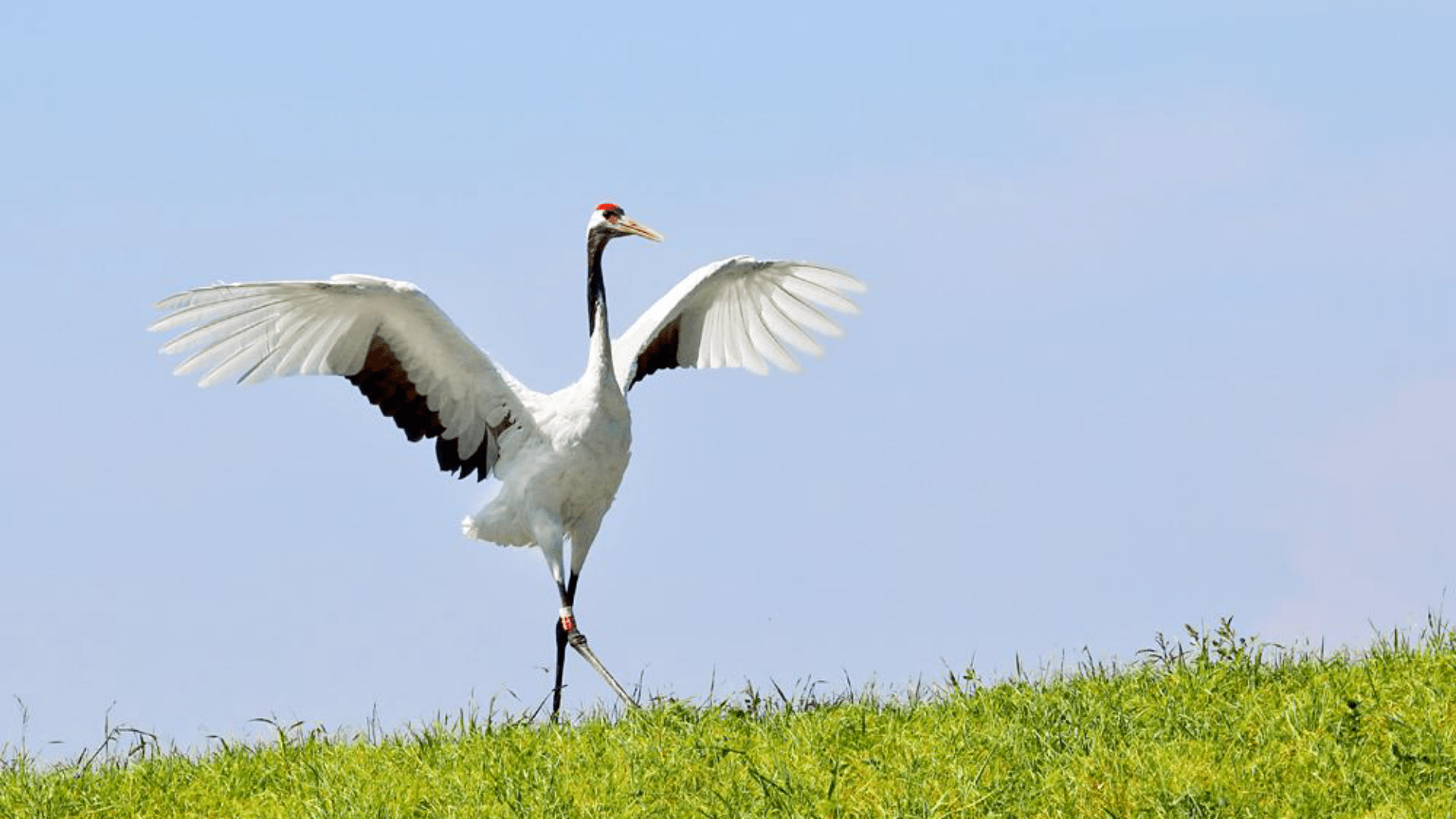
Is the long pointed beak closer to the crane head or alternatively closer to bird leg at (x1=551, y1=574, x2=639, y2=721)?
the crane head

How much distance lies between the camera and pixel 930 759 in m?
A: 6.51

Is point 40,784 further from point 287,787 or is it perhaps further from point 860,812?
point 860,812

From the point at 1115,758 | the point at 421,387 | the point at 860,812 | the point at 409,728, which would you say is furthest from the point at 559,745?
the point at 421,387

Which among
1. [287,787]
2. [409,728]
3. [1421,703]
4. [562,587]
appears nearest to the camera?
[1421,703]

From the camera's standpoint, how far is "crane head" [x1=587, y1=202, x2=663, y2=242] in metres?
10.5

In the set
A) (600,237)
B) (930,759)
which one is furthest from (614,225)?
(930,759)

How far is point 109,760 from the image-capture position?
8.35m

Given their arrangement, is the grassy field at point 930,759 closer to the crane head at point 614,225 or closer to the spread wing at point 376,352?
the spread wing at point 376,352

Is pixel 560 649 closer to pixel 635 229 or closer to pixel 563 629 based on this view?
pixel 563 629

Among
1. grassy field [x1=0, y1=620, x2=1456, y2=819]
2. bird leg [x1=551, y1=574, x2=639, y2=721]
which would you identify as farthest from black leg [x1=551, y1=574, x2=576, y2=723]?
grassy field [x1=0, y1=620, x2=1456, y2=819]

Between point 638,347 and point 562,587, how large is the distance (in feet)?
5.32

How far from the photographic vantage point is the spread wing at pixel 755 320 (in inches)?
440

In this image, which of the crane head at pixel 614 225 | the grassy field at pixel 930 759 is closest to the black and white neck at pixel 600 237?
Result: the crane head at pixel 614 225

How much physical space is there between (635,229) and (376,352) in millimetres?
1806
